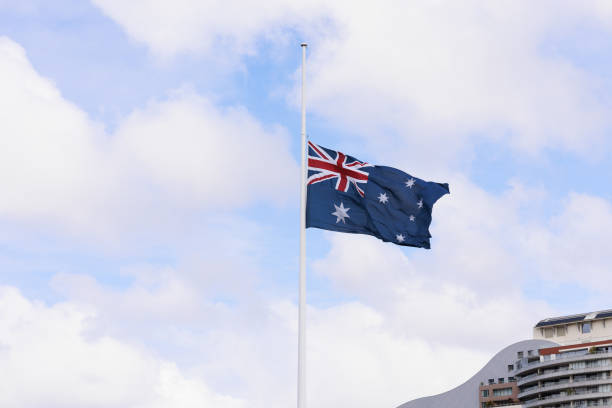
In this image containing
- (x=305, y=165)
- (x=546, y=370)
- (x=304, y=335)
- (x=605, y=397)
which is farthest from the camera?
(x=546, y=370)

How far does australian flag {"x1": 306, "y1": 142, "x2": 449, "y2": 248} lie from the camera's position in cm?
3481

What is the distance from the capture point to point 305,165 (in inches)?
1372

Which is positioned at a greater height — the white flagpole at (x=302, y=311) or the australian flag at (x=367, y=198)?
the australian flag at (x=367, y=198)

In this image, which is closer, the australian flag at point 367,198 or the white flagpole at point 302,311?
the white flagpole at point 302,311

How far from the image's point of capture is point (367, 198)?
3559cm

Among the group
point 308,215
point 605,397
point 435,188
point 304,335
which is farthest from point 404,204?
point 605,397

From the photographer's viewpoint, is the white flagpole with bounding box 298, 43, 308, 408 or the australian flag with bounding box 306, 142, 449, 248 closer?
the white flagpole with bounding box 298, 43, 308, 408

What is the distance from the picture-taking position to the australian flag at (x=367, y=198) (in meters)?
34.8

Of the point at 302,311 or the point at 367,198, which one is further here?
the point at 367,198

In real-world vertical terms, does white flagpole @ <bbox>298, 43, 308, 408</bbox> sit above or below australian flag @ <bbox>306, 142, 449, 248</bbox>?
below

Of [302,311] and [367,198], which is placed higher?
[367,198]

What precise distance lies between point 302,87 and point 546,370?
578ft

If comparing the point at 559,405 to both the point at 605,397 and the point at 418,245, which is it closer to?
the point at 605,397

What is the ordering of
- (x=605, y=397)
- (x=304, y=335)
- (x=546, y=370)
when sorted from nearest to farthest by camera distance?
(x=304, y=335)
(x=605, y=397)
(x=546, y=370)
